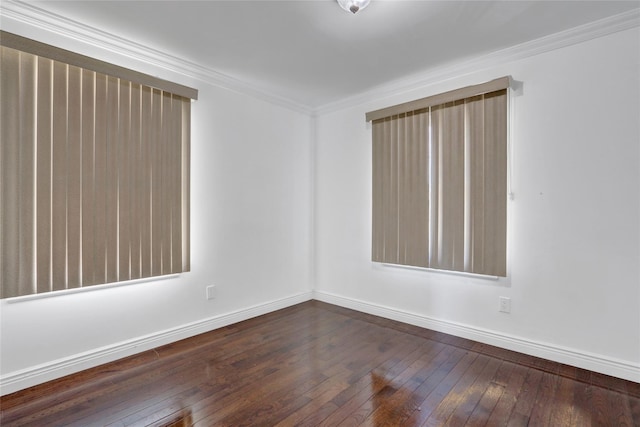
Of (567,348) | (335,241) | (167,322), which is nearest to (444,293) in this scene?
(567,348)

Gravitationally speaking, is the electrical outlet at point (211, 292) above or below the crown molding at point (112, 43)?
below

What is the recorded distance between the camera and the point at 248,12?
7.08ft

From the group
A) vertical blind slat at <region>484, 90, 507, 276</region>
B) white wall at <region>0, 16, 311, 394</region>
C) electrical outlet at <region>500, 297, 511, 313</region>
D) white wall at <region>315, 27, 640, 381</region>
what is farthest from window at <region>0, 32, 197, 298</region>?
electrical outlet at <region>500, 297, 511, 313</region>

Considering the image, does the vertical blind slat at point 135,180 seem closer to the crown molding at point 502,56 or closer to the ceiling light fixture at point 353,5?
the ceiling light fixture at point 353,5

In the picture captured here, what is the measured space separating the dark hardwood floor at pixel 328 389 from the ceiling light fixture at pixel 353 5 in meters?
2.46

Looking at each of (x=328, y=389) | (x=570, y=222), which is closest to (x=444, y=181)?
(x=570, y=222)

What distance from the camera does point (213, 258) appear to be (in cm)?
312

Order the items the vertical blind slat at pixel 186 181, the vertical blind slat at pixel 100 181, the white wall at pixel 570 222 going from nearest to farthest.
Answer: the white wall at pixel 570 222 → the vertical blind slat at pixel 100 181 → the vertical blind slat at pixel 186 181

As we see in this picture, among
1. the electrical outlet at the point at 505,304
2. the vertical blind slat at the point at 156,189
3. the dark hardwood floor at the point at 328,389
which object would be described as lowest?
the dark hardwood floor at the point at 328,389

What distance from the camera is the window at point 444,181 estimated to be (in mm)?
2713

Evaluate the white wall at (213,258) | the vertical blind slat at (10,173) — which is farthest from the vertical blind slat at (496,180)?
the vertical blind slat at (10,173)

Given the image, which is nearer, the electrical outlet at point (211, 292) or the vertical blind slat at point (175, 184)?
the vertical blind slat at point (175, 184)

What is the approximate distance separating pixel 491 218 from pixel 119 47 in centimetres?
334

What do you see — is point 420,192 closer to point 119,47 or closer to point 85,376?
point 119,47
